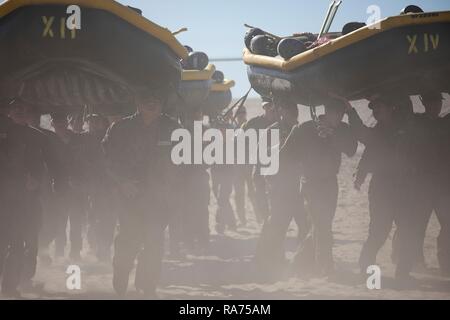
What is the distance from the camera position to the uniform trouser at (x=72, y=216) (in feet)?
26.1

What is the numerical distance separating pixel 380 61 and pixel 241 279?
287 cm

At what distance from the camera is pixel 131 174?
6215 millimetres

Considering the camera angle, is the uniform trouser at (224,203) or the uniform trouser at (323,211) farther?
the uniform trouser at (224,203)

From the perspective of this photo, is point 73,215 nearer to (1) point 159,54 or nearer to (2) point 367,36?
(1) point 159,54

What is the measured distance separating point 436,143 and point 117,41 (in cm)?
343

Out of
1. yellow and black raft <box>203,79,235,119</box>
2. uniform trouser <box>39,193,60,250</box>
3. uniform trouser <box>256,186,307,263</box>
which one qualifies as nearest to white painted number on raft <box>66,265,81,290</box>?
uniform trouser <box>39,193,60,250</box>

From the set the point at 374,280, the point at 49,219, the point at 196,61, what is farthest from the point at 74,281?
the point at 196,61

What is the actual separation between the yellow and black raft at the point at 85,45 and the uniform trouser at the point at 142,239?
1296 millimetres

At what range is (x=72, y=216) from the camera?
8.26 meters

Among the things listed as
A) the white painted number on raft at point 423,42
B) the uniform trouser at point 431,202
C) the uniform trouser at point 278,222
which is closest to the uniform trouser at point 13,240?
the uniform trouser at point 278,222

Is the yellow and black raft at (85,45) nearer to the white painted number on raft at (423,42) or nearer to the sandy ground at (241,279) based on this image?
the sandy ground at (241,279)
